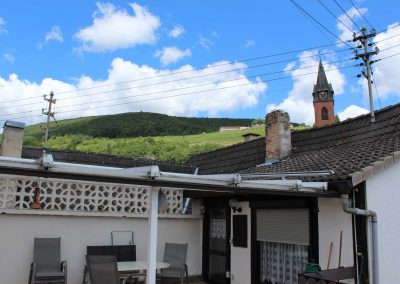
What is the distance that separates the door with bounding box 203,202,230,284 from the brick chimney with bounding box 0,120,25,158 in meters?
5.57

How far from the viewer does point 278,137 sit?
34.6 ft

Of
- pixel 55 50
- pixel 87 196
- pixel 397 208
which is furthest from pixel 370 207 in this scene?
pixel 55 50

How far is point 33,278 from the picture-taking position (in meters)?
8.01

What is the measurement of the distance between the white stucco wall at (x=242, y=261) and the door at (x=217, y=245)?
31 centimetres

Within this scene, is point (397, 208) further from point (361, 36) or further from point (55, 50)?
point (55, 50)

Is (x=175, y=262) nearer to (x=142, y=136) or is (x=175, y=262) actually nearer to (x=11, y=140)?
(x=11, y=140)

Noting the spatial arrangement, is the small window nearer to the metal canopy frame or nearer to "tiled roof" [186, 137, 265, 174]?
"tiled roof" [186, 137, 265, 174]

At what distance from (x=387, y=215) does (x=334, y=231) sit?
2.90 feet

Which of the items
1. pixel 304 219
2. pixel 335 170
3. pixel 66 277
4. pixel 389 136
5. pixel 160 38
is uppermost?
pixel 160 38

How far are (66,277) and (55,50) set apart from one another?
28.0 ft

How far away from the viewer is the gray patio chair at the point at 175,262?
29.4ft

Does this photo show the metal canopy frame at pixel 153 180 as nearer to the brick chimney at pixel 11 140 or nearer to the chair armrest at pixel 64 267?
the chair armrest at pixel 64 267

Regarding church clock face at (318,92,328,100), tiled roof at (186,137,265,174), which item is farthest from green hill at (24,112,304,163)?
tiled roof at (186,137,265,174)

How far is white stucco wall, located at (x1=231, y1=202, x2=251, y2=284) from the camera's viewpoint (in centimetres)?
859
